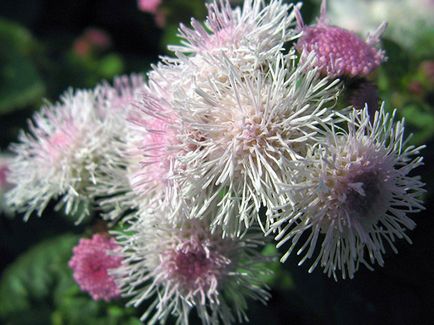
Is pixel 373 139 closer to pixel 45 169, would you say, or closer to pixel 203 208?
pixel 203 208

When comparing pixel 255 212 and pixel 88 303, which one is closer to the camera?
pixel 255 212

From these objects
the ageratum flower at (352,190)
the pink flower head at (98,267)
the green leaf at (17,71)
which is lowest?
the pink flower head at (98,267)

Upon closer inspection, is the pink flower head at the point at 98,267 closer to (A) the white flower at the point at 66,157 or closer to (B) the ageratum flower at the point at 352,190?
(A) the white flower at the point at 66,157

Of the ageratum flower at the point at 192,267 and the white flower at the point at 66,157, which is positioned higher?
the white flower at the point at 66,157

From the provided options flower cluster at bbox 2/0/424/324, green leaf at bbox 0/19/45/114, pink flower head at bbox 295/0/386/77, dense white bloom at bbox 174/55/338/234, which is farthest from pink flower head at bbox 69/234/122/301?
green leaf at bbox 0/19/45/114

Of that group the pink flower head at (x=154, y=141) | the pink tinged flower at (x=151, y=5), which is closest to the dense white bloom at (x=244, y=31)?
the pink flower head at (x=154, y=141)

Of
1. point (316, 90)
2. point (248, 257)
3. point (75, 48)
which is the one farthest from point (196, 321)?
point (75, 48)
